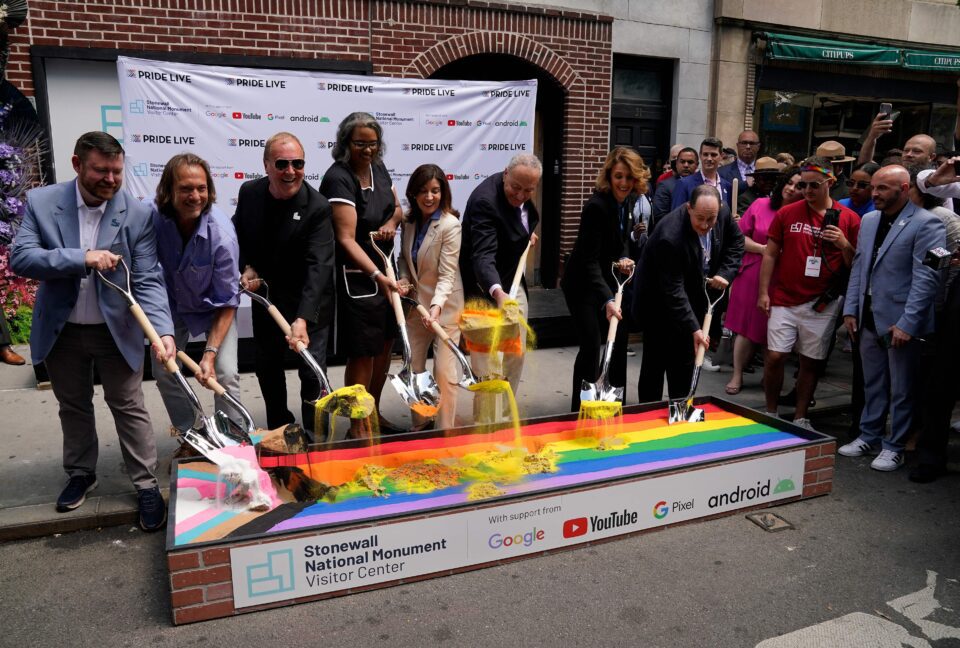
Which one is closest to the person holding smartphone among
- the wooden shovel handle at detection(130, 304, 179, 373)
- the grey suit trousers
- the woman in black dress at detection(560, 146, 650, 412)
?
the woman in black dress at detection(560, 146, 650, 412)

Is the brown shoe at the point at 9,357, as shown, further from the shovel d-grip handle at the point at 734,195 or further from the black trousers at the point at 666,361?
the shovel d-grip handle at the point at 734,195

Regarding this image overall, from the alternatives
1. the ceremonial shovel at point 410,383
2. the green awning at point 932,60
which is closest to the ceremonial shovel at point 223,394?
the ceremonial shovel at point 410,383

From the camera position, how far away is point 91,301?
11.9ft

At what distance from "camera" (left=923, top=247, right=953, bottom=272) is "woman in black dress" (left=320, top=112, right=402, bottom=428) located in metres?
3.32

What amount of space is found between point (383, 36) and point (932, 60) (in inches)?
369

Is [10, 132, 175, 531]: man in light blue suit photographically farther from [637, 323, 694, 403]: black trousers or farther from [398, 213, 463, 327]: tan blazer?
[637, 323, 694, 403]: black trousers

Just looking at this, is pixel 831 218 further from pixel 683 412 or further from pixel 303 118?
pixel 303 118

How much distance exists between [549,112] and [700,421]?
5.96 metres

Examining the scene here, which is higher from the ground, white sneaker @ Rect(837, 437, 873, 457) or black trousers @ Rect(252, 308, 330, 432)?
black trousers @ Rect(252, 308, 330, 432)

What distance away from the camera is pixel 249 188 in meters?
4.33

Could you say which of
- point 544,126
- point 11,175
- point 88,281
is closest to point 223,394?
point 88,281

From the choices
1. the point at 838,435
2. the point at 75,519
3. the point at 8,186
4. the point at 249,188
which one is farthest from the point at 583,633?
the point at 8,186

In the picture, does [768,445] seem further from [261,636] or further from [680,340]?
[261,636]

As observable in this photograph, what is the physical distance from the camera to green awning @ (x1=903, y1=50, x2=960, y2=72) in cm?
1164
